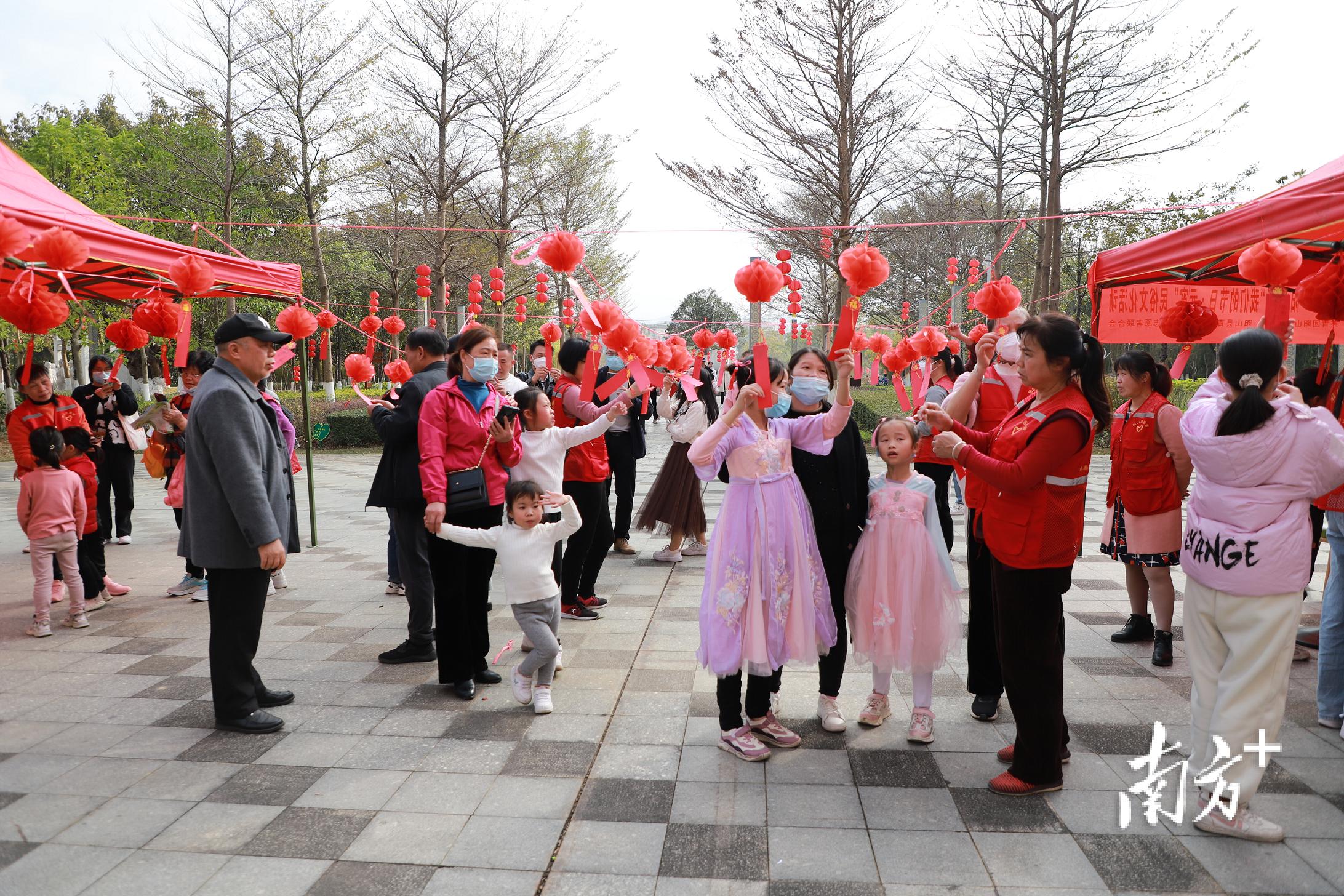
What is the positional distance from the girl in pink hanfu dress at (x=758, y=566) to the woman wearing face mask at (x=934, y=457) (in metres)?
2.30

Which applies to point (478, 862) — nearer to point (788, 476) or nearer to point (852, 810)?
point (852, 810)

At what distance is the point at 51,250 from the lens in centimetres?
443

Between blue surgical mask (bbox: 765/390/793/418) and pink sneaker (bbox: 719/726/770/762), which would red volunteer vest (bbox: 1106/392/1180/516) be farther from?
pink sneaker (bbox: 719/726/770/762)

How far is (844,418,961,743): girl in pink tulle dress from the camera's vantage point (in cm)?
345

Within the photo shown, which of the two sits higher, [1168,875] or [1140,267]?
[1140,267]

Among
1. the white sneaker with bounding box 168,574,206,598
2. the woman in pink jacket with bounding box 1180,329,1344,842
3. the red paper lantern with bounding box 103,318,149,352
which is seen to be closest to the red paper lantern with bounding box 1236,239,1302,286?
the woman in pink jacket with bounding box 1180,329,1344,842

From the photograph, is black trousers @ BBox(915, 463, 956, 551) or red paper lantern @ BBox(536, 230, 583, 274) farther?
black trousers @ BBox(915, 463, 956, 551)

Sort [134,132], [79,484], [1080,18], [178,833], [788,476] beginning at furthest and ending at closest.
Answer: [134,132] < [1080,18] < [79,484] < [788,476] < [178,833]

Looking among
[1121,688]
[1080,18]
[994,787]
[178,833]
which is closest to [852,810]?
[994,787]

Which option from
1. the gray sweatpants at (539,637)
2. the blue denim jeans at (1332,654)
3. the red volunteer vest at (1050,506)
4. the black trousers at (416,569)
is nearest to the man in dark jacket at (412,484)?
the black trousers at (416,569)

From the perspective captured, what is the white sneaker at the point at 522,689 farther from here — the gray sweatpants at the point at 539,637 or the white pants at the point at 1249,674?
the white pants at the point at 1249,674

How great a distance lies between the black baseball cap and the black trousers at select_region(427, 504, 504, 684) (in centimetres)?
114

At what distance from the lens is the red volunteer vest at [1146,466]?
4.47 m

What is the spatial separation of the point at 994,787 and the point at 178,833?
283 cm
